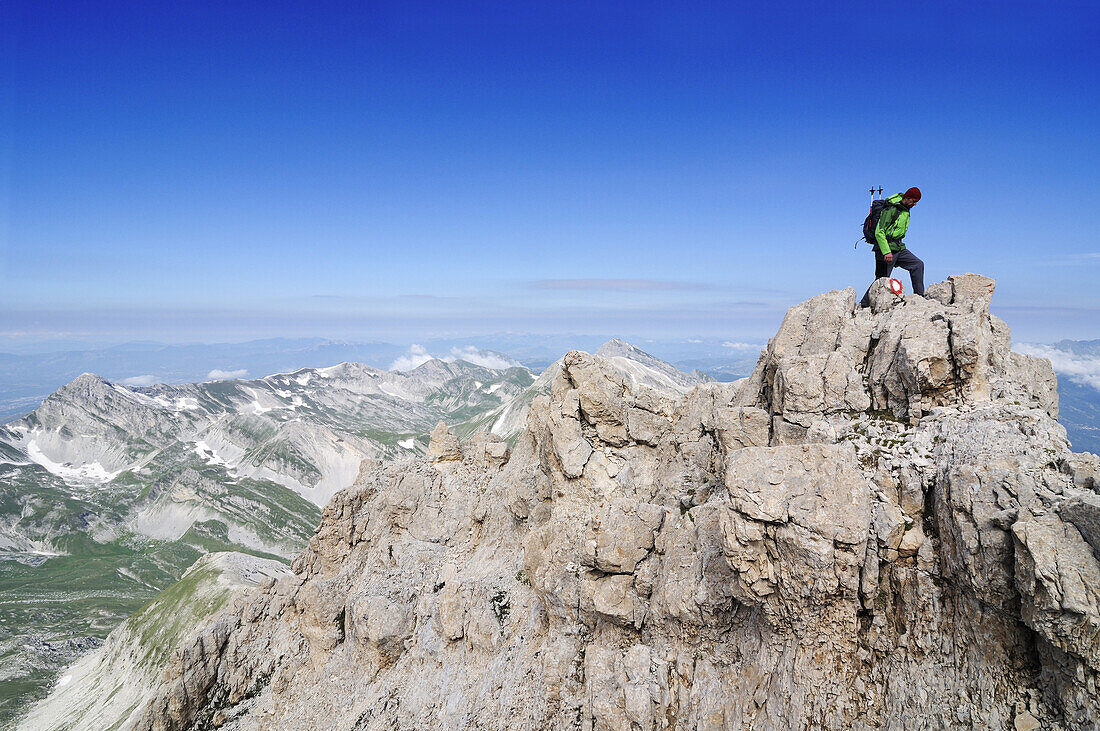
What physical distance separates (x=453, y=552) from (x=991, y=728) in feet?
123

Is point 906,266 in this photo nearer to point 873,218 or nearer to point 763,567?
point 873,218

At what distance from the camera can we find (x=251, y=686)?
161 ft

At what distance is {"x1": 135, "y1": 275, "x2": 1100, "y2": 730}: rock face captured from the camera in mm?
17969

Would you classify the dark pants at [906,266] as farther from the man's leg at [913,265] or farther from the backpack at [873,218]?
the backpack at [873,218]

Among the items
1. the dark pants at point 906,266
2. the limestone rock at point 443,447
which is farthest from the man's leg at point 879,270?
the limestone rock at point 443,447

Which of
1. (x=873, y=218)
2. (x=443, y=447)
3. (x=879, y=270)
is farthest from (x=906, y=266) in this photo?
(x=443, y=447)

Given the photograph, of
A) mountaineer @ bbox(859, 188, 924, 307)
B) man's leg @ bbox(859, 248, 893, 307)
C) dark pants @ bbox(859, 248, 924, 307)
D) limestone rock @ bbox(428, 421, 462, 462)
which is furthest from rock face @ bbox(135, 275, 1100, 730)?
limestone rock @ bbox(428, 421, 462, 462)

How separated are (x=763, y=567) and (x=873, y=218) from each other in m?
22.6

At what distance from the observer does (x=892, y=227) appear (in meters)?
30.2

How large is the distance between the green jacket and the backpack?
214 millimetres

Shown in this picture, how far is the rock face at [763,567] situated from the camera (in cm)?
1797

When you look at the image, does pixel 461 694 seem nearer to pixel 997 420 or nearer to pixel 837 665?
pixel 837 665

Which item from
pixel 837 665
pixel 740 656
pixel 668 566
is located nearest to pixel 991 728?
pixel 837 665

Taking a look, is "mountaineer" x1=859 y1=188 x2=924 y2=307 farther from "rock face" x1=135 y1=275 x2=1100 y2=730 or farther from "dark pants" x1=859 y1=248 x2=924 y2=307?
"rock face" x1=135 y1=275 x2=1100 y2=730
